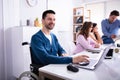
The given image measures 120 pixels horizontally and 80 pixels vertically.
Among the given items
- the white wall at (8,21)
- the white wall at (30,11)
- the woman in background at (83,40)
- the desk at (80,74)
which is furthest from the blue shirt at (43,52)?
the white wall at (30,11)

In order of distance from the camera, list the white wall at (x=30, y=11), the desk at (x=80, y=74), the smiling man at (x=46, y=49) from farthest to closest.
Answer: the white wall at (x=30, y=11) < the smiling man at (x=46, y=49) < the desk at (x=80, y=74)

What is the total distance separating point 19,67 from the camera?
8.86 ft

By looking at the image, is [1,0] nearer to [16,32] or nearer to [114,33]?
[16,32]

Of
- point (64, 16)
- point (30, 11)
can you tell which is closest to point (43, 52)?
point (30, 11)

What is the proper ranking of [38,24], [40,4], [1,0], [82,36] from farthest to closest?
[40,4]
[38,24]
[1,0]
[82,36]

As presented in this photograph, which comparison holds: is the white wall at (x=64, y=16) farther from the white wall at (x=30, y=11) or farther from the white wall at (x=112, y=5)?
the white wall at (x=112, y=5)

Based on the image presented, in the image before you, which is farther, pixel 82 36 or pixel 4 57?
pixel 4 57

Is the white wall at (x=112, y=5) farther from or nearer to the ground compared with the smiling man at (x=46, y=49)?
farther from the ground

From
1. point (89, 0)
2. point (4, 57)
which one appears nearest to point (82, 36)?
point (4, 57)

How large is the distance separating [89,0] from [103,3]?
1.73ft

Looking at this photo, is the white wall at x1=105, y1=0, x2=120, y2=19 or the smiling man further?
the white wall at x1=105, y1=0, x2=120, y2=19

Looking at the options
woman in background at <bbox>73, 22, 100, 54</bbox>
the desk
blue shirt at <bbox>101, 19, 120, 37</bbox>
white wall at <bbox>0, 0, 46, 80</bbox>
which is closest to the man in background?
blue shirt at <bbox>101, 19, 120, 37</bbox>

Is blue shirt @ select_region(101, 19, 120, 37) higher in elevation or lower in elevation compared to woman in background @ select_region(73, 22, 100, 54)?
higher

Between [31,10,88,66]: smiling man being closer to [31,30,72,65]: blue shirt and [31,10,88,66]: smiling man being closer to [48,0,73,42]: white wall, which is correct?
[31,30,72,65]: blue shirt
